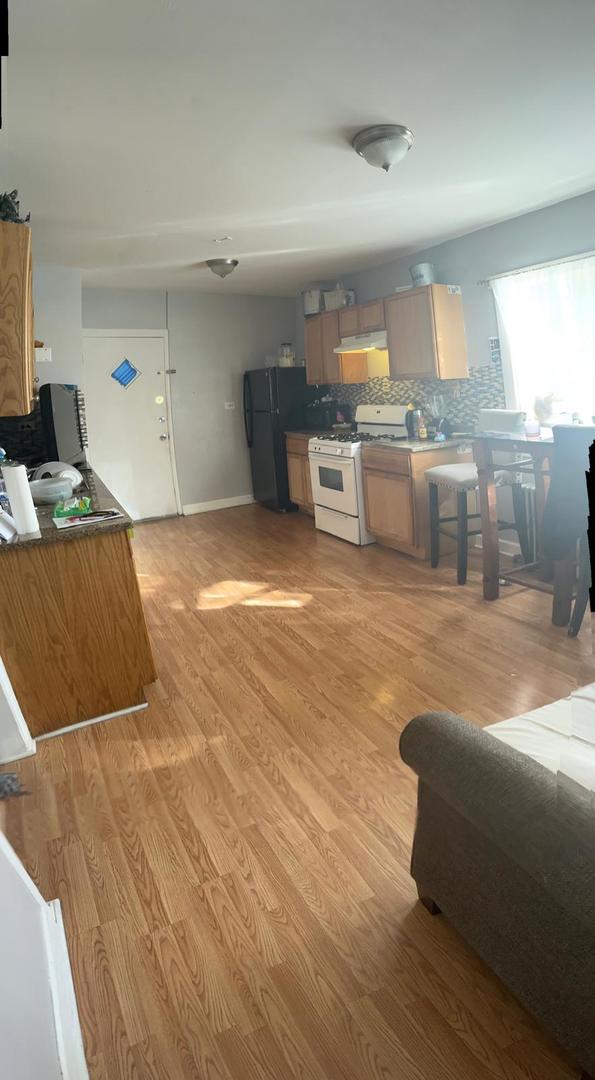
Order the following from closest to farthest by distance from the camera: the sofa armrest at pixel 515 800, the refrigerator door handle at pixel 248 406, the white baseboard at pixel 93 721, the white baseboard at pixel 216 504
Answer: the sofa armrest at pixel 515 800
the white baseboard at pixel 93 721
the refrigerator door handle at pixel 248 406
the white baseboard at pixel 216 504

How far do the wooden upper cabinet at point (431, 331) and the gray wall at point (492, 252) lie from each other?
12cm

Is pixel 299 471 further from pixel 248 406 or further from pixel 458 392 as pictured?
pixel 458 392

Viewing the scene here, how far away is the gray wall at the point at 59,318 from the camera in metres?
4.50

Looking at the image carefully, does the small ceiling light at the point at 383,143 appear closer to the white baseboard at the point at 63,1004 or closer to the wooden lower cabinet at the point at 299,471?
the white baseboard at the point at 63,1004

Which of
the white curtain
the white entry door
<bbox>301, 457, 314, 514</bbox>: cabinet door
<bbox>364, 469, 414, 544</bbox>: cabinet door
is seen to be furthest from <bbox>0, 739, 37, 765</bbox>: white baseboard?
the white entry door

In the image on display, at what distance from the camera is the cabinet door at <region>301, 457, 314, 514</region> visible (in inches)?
230

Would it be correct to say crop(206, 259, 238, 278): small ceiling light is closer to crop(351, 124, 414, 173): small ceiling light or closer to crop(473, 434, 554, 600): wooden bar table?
crop(351, 124, 414, 173): small ceiling light

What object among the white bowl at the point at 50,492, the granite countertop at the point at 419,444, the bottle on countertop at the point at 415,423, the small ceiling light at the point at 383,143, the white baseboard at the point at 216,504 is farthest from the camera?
the white baseboard at the point at 216,504

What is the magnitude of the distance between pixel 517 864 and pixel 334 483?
4.18m

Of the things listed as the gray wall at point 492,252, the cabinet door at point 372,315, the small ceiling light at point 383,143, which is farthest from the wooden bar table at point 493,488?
the cabinet door at point 372,315

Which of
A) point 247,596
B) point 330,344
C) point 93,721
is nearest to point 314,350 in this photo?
point 330,344

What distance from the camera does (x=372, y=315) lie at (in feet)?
16.6

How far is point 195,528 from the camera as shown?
604 centimetres

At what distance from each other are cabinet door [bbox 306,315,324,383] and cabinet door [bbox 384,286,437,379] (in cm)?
110
